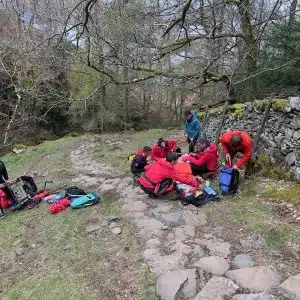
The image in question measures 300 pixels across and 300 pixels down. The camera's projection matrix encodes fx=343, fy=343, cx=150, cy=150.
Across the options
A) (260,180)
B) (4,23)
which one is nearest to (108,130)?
(4,23)

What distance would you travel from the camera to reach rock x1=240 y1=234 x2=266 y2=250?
4374 mm

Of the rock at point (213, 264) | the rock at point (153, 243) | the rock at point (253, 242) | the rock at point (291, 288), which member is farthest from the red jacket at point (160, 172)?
the rock at point (291, 288)

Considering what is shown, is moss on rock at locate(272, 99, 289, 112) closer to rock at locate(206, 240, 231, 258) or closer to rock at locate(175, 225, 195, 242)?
rock at locate(175, 225, 195, 242)

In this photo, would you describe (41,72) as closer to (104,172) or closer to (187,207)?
(104,172)

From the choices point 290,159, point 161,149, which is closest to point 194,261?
point 290,159

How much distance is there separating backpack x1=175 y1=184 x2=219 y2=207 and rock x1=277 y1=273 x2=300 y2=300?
242 cm

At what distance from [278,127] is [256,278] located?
3.59 meters

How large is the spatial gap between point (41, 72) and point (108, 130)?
17.0ft

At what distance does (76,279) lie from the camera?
13.7 ft

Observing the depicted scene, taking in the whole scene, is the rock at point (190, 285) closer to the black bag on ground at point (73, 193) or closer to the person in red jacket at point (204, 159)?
the person in red jacket at point (204, 159)

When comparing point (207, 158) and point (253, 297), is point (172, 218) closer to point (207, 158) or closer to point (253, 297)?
point (207, 158)

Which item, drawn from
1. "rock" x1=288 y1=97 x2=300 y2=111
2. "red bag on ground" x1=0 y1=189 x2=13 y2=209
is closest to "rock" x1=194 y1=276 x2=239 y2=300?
"rock" x1=288 y1=97 x2=300 y2=111

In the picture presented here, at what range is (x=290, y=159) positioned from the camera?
6168 millimetres

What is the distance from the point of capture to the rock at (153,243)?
4699 mm
